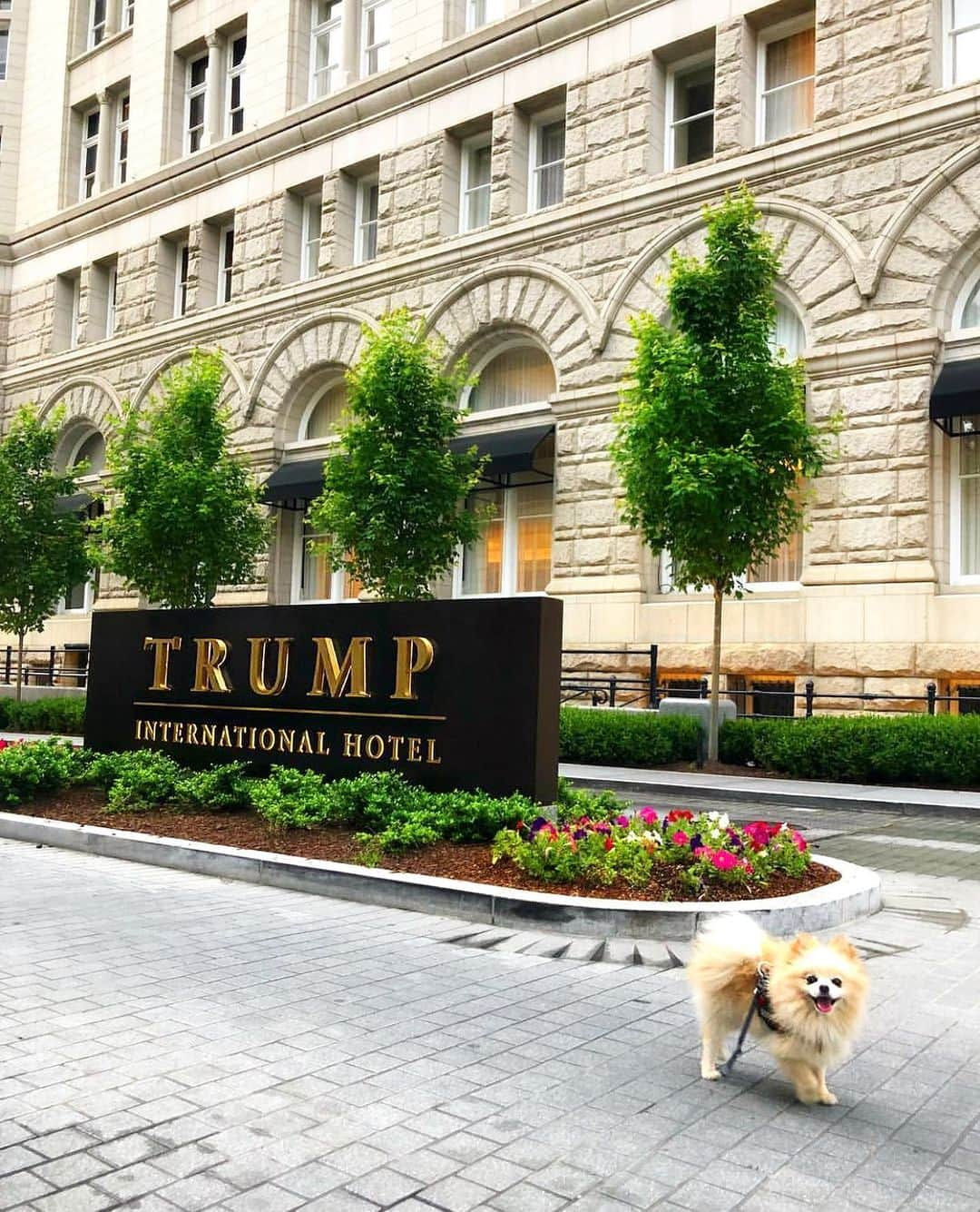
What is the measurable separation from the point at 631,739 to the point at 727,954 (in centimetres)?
1375

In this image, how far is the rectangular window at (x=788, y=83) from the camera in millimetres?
22750

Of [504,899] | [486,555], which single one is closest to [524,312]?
[486,555]

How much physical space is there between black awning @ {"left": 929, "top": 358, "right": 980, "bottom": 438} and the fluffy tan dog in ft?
52.6

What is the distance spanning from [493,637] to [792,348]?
14549 mm

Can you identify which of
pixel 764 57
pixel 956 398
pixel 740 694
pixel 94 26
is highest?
pixel 94 26

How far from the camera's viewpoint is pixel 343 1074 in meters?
4.78

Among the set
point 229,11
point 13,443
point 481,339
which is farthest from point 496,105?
point 13,443

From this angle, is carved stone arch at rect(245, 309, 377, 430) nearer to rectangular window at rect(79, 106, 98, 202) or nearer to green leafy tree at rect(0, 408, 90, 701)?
green leafy tree at rect(0, 408, 90, 701)

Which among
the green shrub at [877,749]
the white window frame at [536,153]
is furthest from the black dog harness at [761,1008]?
the white window frame at [536,153]

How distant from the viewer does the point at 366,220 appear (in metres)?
30.2

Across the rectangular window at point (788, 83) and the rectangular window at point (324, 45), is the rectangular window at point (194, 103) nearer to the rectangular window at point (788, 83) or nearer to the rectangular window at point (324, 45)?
the rectangular window at point (324, 45)

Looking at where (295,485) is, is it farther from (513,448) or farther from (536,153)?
(536,153)

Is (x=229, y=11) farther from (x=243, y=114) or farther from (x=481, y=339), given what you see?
(x=481, y=339)

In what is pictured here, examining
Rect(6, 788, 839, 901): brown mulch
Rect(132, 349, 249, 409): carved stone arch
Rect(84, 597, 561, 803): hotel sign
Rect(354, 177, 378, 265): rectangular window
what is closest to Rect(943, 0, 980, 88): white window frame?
Rect(354, 177, 378, 265): rectangular window
